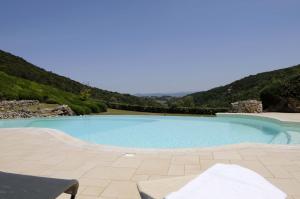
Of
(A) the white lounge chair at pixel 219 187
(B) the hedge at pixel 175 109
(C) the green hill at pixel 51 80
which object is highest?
(C) the green hill at pixel 51 80

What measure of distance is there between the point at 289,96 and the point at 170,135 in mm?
9082

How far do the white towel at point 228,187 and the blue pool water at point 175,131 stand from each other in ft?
18.9

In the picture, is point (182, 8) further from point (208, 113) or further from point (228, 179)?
point (228, 179)

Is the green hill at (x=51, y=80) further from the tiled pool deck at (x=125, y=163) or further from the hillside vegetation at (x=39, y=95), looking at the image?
the tiled pool deck at (x=125, y=163)

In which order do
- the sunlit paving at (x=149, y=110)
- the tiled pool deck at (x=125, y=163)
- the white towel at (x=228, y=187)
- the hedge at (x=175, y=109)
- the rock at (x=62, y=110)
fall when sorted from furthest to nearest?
the hedge at (x=175, y=109) < the rock at (x=62, y=110) < the tiled pool deck at (x=125, y=163) < the sunlit paving at (x=149, y=110) < the white towel at (x=228, y=187)

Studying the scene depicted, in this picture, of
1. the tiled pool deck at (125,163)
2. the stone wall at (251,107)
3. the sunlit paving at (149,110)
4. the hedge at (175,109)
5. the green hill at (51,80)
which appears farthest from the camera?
the green hill at (51,80)

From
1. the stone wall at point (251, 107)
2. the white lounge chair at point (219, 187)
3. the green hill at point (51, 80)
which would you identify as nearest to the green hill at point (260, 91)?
the stone wall at point (251, 107)

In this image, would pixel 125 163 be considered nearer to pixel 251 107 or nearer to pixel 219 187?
pixel 219 187

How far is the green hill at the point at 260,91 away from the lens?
55.8 feet

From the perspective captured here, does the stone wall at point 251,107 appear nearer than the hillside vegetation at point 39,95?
Yes

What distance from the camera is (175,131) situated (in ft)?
39.7

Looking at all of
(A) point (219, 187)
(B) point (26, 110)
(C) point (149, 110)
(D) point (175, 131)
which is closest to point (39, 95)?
(B) point (26, 110)

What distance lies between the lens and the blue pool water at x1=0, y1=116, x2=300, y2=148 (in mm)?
9516

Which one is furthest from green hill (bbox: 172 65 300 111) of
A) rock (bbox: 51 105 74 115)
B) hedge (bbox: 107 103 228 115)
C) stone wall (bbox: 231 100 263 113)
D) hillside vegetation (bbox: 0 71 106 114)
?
rock (bbox: 51 105 74 115)
